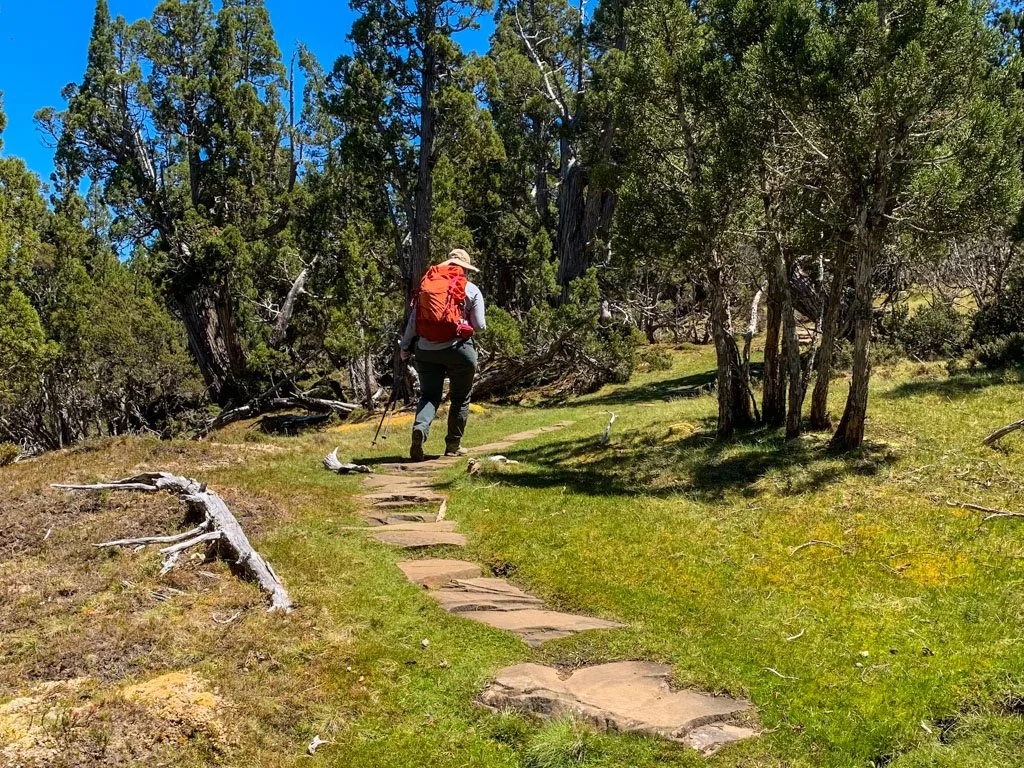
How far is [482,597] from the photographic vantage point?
20.5 ft

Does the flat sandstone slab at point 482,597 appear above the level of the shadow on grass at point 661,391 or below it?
below

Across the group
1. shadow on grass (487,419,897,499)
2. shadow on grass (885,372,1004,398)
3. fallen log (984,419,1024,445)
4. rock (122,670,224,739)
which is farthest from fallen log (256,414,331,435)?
rock (122,670,224,739)

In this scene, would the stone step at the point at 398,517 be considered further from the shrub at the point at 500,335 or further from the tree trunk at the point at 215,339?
the tree trunk at the point at 215,339

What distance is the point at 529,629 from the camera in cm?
561

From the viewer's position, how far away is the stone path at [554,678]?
431 cm

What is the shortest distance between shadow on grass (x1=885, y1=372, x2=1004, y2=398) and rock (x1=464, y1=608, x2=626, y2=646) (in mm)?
9162

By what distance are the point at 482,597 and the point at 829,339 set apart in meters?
6.37

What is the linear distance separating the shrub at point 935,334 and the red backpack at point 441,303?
13.5 meters

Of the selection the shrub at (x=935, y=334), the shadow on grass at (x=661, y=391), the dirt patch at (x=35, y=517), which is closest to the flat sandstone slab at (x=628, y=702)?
the dirt patch at (x=35, y=517)

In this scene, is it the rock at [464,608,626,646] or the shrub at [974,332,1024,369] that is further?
the shrub at [974,332,1024,369]

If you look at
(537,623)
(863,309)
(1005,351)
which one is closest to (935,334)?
(1005,351)

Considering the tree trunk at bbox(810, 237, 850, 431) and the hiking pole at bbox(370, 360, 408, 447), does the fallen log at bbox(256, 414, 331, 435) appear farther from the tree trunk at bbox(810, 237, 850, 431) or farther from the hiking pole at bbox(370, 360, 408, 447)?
the tree trunk at bbox(810, 237, 850, 431)

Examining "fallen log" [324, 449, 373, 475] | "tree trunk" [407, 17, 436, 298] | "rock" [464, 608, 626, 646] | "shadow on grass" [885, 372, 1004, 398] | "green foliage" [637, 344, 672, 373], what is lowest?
"rock" [464, 608, 626, 646]

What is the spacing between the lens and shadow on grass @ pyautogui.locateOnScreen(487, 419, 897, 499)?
884 cm
